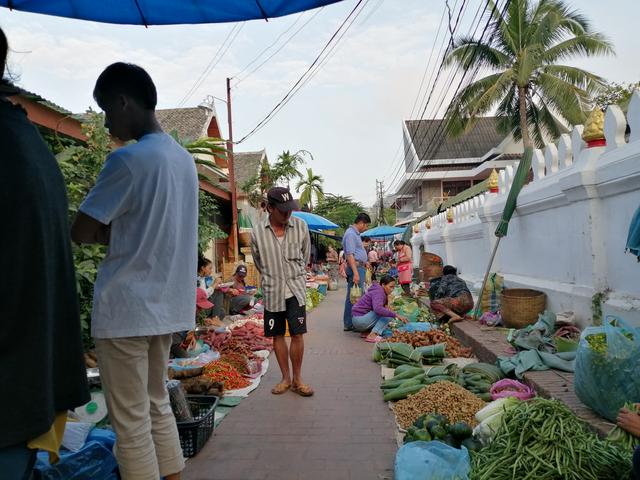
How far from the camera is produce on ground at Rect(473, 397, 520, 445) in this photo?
10.7 ft

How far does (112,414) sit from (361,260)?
741 cm

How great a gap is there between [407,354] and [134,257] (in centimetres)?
439

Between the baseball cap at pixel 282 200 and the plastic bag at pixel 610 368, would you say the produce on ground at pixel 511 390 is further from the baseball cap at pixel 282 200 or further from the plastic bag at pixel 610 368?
the baseball cap at pixel 282 200

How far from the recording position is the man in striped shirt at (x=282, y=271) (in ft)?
16.0

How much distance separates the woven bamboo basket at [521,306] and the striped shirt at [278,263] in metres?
3.27

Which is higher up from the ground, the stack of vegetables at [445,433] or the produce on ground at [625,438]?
the produce on ground at [625,438]

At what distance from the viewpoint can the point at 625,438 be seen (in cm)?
269

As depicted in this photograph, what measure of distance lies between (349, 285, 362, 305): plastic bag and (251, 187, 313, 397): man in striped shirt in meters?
3.87

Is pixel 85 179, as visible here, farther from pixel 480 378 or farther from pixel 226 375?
pixel 480 378

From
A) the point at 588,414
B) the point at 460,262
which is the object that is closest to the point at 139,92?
the point at 588,414

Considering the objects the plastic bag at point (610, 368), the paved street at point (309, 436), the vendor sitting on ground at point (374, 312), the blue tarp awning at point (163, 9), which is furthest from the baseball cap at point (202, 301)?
the plastic bag at point (610, 368)

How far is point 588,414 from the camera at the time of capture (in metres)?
3.37

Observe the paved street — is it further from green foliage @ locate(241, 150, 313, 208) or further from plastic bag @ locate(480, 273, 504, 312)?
green foliage @ locate(241, 150, 313, 208)

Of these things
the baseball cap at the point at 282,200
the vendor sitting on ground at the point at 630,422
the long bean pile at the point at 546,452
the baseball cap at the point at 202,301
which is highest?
the baseball cap at the point at 282,200
